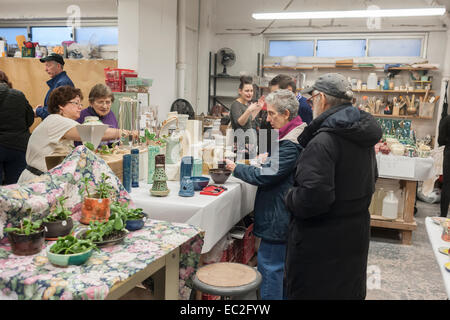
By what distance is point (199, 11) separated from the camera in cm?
852

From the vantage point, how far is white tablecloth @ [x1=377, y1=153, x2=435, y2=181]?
14.9 feet

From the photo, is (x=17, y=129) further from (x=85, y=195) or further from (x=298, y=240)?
(x=298, y=240)

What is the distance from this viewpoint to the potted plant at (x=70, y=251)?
1.39 m

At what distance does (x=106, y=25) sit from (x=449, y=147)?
6.18 m

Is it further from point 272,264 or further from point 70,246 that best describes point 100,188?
point 272,264

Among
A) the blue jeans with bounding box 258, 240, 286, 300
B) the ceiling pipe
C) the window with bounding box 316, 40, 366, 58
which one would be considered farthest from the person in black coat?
the ceiling pipe

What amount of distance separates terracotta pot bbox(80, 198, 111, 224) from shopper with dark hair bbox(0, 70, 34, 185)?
260 centimetres

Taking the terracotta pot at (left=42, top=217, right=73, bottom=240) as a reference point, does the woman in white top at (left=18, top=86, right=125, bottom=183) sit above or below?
above

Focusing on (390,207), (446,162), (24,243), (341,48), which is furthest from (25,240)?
(341,48)

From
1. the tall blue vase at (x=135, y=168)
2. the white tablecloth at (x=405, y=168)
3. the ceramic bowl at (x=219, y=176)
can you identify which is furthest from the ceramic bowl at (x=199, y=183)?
the white tablecloth at (x=405, y=168)

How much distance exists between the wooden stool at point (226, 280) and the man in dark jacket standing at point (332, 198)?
0.24 meters

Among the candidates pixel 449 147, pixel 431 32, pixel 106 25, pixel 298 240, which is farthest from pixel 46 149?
pixel 431 32

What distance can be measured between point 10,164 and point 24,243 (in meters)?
2.97

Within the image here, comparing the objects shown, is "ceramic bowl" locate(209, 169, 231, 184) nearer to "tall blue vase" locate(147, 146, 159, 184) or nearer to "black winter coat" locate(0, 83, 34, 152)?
"tall blue vase" locate(147, 146, 159, 184)
